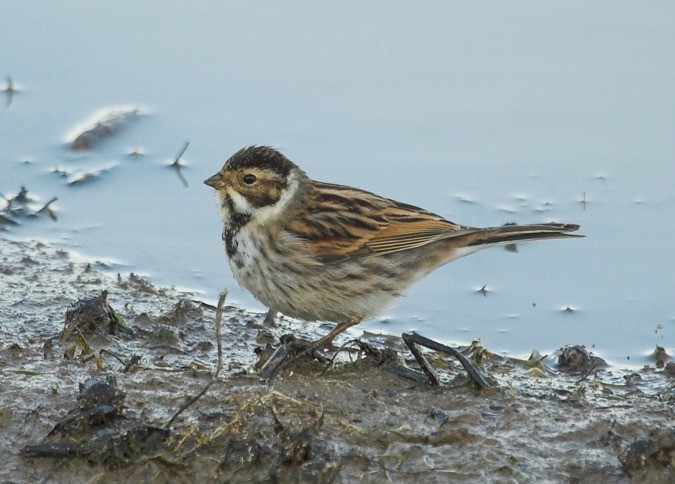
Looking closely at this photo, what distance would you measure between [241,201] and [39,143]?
4.08m

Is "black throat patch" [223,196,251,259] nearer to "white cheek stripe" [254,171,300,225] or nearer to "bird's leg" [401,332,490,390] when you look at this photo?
"white cheek stripe" [254,171,300,225]

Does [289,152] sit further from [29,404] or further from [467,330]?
[29,404]

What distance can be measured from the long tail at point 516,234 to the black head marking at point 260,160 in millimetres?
1361

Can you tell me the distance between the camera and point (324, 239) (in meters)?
7.77

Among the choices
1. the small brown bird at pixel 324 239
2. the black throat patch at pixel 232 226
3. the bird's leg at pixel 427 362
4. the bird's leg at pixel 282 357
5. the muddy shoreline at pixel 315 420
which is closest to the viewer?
the muddy shoreline at pixel 315 420

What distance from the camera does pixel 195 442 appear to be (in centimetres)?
605

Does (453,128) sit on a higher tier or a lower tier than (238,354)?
higher

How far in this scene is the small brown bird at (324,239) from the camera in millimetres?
7617

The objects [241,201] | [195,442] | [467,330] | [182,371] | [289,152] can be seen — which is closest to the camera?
[195,442]

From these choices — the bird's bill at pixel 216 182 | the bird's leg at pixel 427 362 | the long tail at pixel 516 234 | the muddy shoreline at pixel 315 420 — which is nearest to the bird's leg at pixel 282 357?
the muddy shoreline at pixel 315 420

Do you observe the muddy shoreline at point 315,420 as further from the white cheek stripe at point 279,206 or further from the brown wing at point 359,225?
the white cheek stripe at point 279,206

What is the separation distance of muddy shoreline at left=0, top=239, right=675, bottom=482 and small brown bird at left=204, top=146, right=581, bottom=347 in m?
0.47

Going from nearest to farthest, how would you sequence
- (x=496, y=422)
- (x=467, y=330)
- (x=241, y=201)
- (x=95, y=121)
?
(x=496, y=422) < (x=241, y=201) < (x=467, y=330) < (x=95, y=121)

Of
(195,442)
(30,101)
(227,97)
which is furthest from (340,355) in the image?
(30,101)
